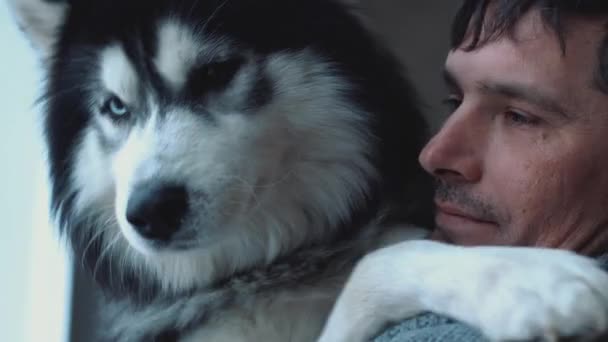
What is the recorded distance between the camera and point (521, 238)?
3.87 feet

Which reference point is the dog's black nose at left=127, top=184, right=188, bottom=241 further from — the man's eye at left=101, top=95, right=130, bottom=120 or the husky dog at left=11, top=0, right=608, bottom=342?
the man's eye at left=101, top=95, right=130, bottom=120

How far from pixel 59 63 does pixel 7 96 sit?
32cm

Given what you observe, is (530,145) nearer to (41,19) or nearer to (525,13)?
(525,13)

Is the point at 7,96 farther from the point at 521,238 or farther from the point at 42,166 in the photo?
the point at 521,238

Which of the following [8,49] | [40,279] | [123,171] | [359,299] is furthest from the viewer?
[40,279]

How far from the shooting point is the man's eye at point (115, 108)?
4.65 feet

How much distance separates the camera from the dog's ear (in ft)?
5.01

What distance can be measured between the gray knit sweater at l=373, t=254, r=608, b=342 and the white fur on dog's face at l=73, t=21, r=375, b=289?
383mm

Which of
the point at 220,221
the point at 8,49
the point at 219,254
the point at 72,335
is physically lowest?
the point at 72,335

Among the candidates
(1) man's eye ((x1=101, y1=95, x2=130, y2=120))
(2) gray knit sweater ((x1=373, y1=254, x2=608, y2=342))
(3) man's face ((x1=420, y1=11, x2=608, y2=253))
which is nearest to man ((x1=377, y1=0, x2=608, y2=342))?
(3) man's face ((x1=420, y1=11, x2=608, y2=253))

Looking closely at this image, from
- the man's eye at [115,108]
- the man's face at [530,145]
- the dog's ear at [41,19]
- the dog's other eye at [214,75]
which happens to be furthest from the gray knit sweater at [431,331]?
the dog's ear at [41,19]

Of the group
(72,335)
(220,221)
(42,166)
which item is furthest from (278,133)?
(72,335)

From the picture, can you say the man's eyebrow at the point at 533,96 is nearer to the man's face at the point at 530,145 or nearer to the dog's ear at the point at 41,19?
the man's face at the point at 530,145

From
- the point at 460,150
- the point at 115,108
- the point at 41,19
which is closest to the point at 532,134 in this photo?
the point at 460,150
